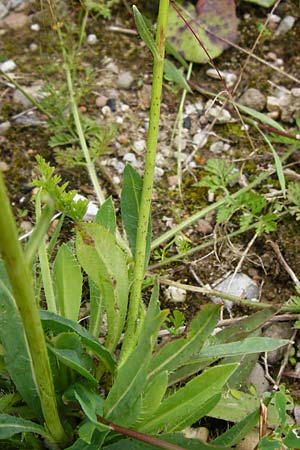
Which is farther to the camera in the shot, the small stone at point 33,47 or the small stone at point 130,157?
the small stone at point 33,47

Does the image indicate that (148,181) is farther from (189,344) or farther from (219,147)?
(219,147)

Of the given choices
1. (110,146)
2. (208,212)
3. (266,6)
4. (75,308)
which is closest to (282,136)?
(208,212)

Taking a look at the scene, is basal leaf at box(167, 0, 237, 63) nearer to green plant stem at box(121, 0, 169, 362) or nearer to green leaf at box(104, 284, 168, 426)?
green plant stem at box(121, 0, 169, 362)

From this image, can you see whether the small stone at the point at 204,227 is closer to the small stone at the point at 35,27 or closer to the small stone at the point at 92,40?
the small stone at the point at 92,40

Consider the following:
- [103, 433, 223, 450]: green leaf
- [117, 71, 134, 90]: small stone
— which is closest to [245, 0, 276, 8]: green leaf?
[117, 71, 134, 90]: small stone

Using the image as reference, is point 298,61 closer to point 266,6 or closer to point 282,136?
point 266,6

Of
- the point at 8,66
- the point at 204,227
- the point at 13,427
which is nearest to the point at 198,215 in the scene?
the point at 204,227

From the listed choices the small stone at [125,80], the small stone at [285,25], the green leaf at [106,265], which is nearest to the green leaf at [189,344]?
the green leaf at [106,265]

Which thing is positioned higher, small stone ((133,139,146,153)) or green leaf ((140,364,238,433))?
green leaf ((140,364,238,433))
